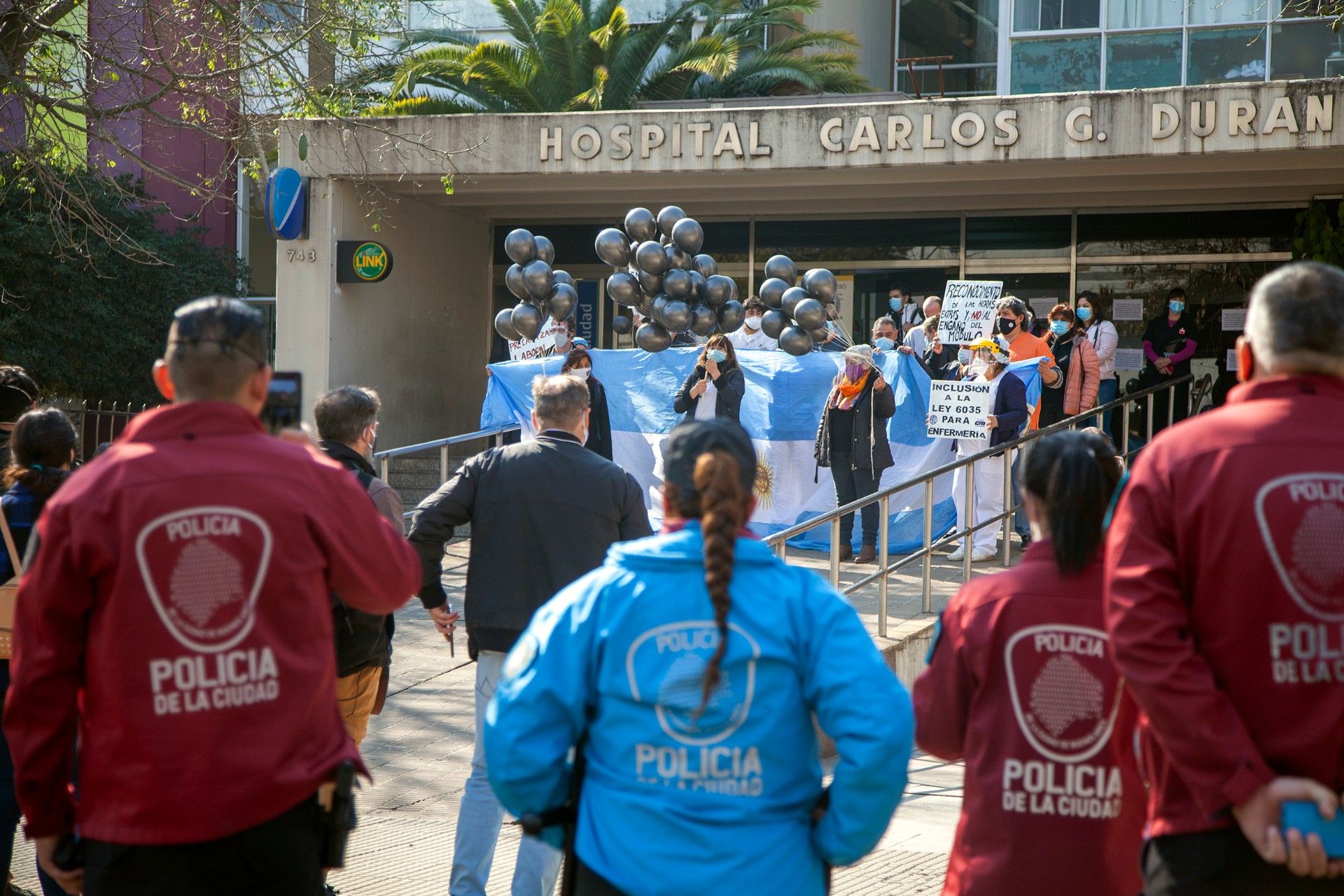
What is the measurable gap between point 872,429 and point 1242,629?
8.53 m

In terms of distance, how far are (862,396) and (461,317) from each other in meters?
9.23

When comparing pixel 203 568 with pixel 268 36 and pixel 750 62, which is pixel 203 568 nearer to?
pixel 268 36

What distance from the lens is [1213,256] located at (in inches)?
648

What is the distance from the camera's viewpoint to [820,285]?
1241cm

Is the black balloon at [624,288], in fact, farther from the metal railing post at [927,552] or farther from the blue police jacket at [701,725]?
the blue police jacket at [701,725]

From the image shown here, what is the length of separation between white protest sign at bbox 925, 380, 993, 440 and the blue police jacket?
8.30m

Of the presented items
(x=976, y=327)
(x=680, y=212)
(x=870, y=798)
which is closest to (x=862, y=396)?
(x=976, y=327)

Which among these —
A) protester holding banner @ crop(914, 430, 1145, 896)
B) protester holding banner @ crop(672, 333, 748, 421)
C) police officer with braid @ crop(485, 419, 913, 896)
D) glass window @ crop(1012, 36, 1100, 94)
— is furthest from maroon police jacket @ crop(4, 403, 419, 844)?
glass window @ crop(1012, 36, 1100, 94)

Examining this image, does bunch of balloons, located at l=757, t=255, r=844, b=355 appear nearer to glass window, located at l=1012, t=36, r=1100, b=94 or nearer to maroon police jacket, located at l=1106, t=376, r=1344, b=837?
glass window, located at l=1012, t=36, r=1100, b=94

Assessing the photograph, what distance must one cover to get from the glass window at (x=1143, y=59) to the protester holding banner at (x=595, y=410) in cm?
844

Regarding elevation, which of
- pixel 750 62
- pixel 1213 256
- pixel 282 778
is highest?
pixel 750 62

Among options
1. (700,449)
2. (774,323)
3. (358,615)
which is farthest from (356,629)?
(774,323)

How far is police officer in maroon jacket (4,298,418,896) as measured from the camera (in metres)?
2.61

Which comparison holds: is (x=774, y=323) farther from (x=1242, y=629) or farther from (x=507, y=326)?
(x=1242, y=629)
